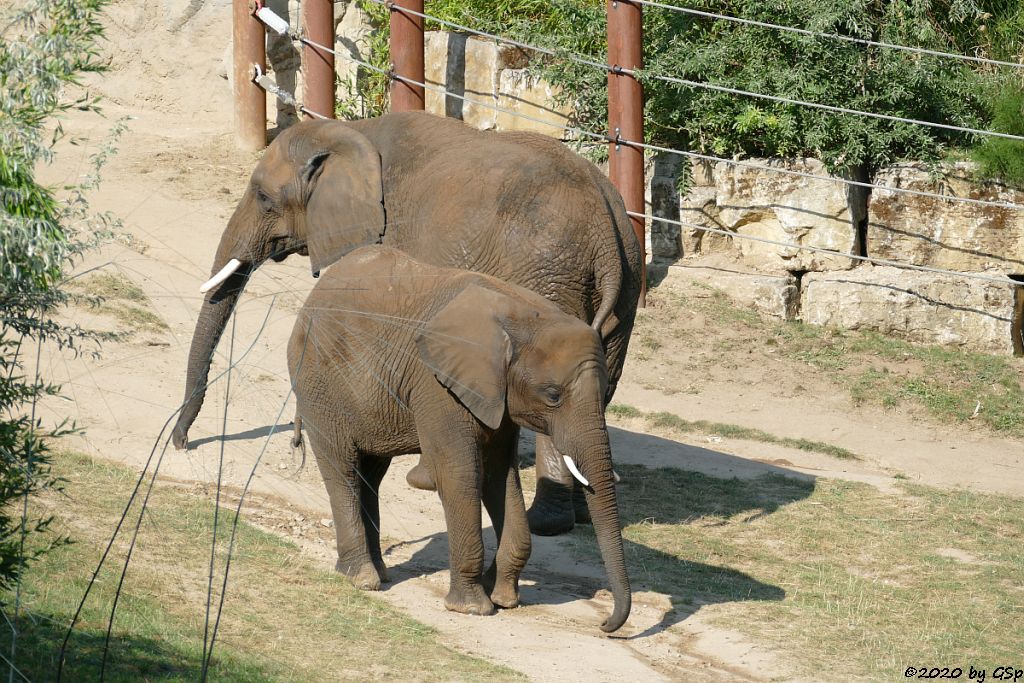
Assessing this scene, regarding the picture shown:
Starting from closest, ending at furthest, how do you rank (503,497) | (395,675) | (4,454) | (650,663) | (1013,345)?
(4,454), (395,675), (650,663), (503,497), (1013,345)

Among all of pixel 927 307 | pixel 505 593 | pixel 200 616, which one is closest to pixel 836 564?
pixel 505 593

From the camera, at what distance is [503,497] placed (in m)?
8.06

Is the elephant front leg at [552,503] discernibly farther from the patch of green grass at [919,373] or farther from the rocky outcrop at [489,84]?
the rocky outcrop at [489,84]

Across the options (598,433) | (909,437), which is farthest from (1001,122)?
(598,433)

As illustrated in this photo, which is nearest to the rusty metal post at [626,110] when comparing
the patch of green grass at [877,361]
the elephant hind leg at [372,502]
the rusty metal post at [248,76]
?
the patch of green grass at [877,361]

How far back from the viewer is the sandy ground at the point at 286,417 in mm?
7527

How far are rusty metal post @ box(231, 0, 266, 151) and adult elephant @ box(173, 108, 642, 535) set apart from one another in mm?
7266

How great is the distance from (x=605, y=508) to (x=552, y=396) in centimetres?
63

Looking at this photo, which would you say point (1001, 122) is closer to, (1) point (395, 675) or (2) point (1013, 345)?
(2) point (1013, 345)

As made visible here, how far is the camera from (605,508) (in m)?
7.26

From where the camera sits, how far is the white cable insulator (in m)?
16.4

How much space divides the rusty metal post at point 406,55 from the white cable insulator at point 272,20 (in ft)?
5.12

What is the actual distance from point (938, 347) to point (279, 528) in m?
8.00

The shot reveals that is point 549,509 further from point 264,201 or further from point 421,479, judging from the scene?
point 264,201
